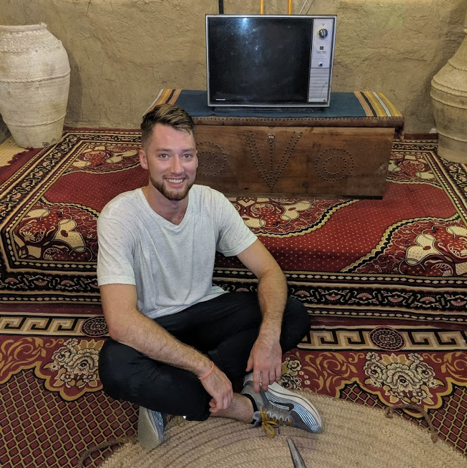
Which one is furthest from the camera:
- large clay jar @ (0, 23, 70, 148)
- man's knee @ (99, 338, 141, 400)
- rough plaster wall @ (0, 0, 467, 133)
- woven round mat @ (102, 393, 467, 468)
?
rough plaster wall @ (0, 0, 467, 133)

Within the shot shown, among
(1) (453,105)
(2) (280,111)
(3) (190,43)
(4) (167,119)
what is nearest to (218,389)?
(4) (167,119)

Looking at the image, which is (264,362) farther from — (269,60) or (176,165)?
(269,60)

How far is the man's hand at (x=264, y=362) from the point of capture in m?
1.33

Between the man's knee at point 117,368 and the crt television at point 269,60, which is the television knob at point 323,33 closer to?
the crt television at point 269,60

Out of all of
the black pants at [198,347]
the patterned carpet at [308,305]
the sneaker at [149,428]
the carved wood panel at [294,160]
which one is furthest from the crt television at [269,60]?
the sneaker at [149,428]

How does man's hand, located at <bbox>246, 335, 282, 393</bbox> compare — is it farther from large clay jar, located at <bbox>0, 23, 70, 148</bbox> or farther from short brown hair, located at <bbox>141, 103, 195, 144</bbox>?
large clay jar, located at <bbox>0, 23, 70, 148</bbox>

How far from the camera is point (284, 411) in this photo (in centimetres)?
142

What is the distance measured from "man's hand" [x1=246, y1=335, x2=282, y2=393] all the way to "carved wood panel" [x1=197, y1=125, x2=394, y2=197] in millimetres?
999

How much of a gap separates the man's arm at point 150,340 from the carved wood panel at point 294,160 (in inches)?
40.1

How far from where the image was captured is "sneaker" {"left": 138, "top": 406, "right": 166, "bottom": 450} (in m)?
1.37

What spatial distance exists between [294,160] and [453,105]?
3.27ft

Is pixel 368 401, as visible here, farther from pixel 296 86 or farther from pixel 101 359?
pixel 296 86

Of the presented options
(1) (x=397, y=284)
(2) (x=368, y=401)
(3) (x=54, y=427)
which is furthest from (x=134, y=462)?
(1) (x=397, y=284)

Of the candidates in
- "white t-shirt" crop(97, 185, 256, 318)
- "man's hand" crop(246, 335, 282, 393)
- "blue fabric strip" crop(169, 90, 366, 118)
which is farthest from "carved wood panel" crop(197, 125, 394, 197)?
"man's hand" crop(246, 335, 282, 393)
